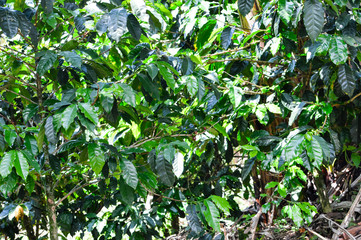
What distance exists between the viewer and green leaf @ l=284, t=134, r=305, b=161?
1724mm

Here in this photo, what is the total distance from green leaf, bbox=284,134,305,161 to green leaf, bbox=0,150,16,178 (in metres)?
1.15

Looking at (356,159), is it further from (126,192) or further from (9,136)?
(9,136)

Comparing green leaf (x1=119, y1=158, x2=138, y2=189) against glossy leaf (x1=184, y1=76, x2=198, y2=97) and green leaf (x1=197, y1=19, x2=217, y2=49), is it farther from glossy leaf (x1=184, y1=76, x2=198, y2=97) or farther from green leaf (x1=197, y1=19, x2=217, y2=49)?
green leaf (x1=197, y1=19, x2=217, y2=49)

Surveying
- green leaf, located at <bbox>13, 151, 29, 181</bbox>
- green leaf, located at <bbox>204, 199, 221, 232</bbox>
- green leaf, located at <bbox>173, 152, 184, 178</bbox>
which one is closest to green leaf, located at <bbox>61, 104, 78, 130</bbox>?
green leaf, located at <bbox>13, 151, 29, 181</bbox>

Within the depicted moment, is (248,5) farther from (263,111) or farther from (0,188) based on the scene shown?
(0,188)

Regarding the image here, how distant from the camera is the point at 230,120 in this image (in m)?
2.27

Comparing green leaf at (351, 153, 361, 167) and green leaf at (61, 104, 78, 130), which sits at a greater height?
green leaf at (61, 104, 78, 130)

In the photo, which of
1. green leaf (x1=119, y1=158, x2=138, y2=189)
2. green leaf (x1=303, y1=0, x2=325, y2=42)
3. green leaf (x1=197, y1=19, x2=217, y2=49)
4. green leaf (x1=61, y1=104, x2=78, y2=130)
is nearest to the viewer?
green leaf (x1=61, y1=104, x2=78, y2=130)

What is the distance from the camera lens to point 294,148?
1732mm

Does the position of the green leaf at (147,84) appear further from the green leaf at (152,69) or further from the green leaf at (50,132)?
the green leaf at (50,132)

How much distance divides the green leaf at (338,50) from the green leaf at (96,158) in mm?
1102

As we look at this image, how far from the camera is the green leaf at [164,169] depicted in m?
1.83

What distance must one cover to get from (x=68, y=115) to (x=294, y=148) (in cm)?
Answer: 97

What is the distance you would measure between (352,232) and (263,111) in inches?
41.7
